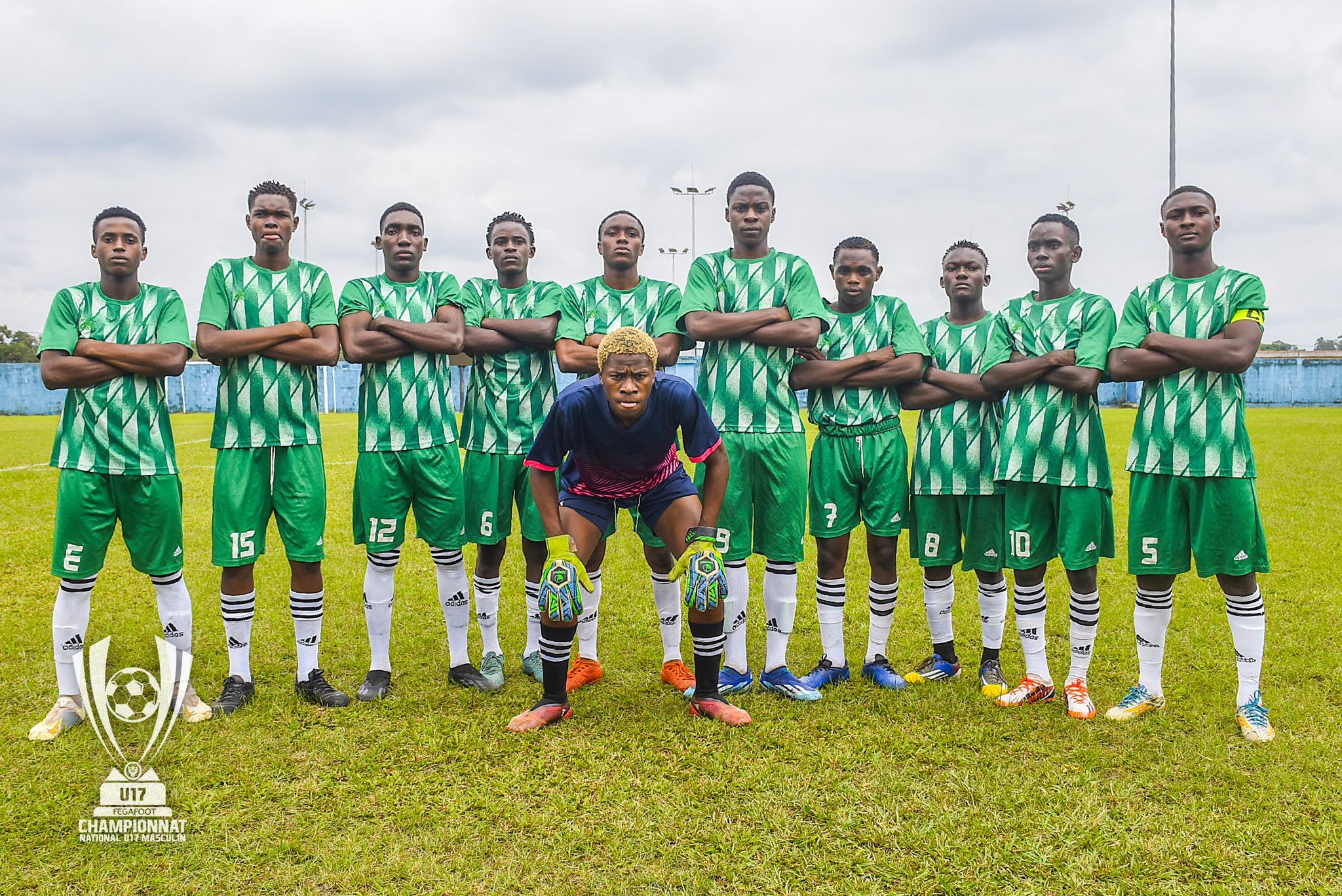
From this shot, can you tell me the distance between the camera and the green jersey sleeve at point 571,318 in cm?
521

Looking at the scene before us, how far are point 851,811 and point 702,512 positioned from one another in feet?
5.48

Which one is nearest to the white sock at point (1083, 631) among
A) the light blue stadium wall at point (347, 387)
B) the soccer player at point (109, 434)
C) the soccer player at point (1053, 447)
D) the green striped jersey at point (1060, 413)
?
the soccer player at point (1053, 447)

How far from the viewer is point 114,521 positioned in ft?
15.5

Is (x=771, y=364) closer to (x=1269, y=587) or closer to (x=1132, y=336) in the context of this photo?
(x=1132, y=336)

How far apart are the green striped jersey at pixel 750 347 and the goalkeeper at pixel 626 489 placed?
1.26ft

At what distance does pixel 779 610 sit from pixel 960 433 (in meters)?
1.43

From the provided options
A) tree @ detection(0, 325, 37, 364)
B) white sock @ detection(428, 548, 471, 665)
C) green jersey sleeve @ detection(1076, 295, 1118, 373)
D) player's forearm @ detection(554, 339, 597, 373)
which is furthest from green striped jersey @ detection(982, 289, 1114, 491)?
tree @ detection(0, 325, 37, 364)

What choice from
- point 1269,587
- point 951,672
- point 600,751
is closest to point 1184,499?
point 951,672

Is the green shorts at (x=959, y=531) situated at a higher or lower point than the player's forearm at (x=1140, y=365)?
lower

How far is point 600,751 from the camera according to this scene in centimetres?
424

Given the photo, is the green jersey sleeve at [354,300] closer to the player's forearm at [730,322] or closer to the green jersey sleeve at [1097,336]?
the player's forearm at [730,322]

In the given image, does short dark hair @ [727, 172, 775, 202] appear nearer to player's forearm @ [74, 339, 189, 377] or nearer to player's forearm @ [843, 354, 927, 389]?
player's forearm @ [843, 354, 927, 389]

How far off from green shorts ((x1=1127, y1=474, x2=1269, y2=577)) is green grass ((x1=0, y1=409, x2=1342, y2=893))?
0.80 metres

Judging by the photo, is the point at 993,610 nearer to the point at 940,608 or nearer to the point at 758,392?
the point at 940,608
